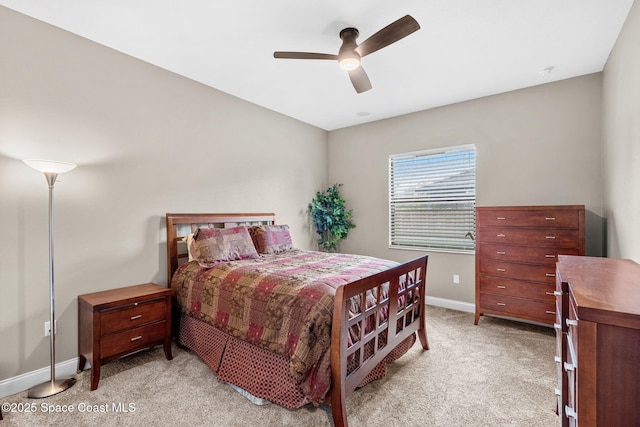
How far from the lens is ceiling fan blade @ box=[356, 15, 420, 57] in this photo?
197 cm

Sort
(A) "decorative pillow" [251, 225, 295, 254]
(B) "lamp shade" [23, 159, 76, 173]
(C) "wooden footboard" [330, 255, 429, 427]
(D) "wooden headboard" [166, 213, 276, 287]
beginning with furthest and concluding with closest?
1. (A) "decorative pillow" [251, 225, 295, 254]
2. (D) "wooden headboard" [166, 213, 276, 287]
3. (B) "lamp shade" [23, 159, 76, 173]
4. (C) "wooden footboard" [330, 255, 429, 427]

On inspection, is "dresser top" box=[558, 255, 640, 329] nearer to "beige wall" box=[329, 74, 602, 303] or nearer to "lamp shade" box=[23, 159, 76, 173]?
"beige wall" box=[329, 74, 602, 303]

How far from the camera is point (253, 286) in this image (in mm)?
2340

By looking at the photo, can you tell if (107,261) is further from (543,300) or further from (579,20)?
(579,20)

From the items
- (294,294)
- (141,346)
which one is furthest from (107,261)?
(294,294)

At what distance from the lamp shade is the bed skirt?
161 cm

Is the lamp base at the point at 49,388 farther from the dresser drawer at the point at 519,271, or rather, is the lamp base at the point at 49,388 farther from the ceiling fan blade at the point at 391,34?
the dresser drawer at the point at 519,271

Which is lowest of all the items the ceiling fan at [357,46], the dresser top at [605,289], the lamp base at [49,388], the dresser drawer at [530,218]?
the lamp base at [49,388]

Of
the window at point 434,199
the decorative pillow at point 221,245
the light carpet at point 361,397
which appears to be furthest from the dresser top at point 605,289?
the decorative pillow at point 221,245

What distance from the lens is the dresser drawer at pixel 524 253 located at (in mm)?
3039

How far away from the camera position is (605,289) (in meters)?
1.18

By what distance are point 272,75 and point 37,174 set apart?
233cm

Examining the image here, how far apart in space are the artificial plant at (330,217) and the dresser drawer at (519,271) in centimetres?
222

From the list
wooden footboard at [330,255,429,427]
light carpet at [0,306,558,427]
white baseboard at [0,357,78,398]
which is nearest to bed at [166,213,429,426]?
wooden footboard at [330,255,429,427]
